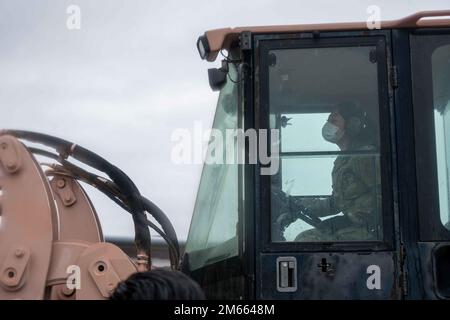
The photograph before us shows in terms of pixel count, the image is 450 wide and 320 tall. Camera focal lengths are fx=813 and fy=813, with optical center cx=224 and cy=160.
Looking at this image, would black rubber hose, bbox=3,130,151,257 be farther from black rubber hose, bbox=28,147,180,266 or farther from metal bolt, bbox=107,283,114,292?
metal bolt, bbox=107,283,114,292

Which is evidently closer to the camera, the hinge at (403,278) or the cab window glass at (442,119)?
the hinge at (403,278)

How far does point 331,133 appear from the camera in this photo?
3.68 metres

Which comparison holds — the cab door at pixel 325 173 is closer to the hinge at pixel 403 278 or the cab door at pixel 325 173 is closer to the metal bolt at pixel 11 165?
the hinge at pixel 403 278

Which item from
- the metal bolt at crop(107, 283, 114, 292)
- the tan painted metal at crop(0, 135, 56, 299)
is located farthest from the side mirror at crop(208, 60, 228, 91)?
the metal bolt at crop(107, 283, 114, 292)

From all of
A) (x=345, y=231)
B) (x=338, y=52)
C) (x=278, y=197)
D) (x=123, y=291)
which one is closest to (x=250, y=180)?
(x=278, y=197)

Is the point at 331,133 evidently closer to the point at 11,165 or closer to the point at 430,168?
the point at 430,168

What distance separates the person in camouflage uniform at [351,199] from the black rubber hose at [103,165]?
2.81 feet

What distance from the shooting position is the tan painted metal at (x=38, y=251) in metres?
3.69

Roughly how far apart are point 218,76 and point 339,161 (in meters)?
0.71

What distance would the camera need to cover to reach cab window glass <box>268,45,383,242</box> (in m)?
3.60

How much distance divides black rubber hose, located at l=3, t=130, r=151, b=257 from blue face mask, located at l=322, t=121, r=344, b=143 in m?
1.04

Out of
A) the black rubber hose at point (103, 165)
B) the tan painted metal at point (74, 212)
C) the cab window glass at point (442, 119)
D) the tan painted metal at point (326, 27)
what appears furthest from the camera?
the tan painted metal at point (74, 212)

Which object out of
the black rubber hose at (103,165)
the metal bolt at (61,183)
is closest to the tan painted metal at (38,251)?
the black rubber hose at (103,165)
